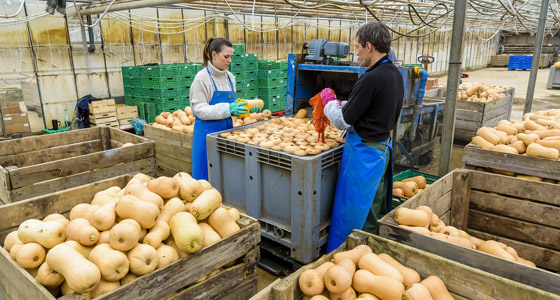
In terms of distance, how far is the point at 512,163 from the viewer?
10.8 ft

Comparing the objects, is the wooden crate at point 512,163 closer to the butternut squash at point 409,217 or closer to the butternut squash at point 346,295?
the butternut squash at point 409,217

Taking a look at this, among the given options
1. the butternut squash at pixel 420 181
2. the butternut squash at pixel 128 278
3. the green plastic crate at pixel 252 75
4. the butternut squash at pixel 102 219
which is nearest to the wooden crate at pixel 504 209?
the butternut squash at pixel 420 181

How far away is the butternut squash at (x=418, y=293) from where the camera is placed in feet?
6.00

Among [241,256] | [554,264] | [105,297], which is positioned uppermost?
[105,297]

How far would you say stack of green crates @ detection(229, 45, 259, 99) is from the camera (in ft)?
34.4

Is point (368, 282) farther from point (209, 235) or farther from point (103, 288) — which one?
point (103, 288)

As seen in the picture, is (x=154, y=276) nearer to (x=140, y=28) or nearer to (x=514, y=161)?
(x=514, y=161)

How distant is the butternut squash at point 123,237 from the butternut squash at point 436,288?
1543mm

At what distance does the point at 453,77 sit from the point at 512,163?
3.38 ft

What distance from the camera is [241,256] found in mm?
2430

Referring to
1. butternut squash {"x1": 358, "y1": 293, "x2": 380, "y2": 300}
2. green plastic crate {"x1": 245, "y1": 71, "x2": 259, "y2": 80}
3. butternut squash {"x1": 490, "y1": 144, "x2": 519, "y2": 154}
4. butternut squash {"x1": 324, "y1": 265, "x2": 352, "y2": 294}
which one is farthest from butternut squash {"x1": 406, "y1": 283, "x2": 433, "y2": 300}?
green plastic crate {"x1": 245, "y1": 71, "x2": 259, "y2": 80}

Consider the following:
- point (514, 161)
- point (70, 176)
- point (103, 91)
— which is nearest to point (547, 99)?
point (514, 161)

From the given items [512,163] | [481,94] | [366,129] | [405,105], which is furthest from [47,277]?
[481,94]

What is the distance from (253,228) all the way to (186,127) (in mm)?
3344
